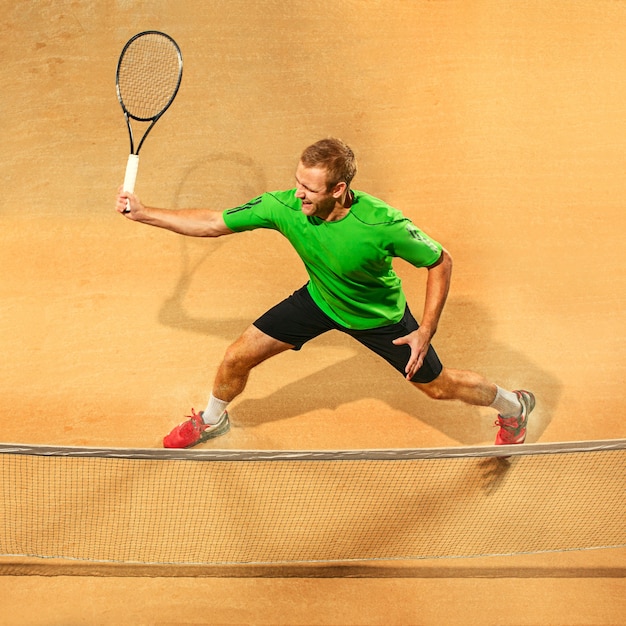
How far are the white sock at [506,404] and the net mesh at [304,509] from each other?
0.34 meters

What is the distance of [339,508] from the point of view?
5180mm

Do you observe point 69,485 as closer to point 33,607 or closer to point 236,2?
point 33,607

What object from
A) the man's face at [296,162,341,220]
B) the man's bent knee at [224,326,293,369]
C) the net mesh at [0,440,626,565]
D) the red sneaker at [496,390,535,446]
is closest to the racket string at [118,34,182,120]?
the man's bent knee at [224,326,293,369]

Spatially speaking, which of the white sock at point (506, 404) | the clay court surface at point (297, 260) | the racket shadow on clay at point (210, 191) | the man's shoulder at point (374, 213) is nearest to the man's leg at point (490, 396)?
the white sock at point (506, 404)

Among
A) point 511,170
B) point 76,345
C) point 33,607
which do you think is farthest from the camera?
point 511,170

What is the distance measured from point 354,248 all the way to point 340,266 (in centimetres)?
14

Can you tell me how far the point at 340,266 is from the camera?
4371 millimetres

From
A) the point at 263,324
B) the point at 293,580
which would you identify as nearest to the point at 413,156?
the point at 263,324

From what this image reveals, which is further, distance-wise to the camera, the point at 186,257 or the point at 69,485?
the point at 186,257

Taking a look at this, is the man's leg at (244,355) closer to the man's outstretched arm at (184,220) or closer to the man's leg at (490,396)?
the man's outstretched arm at (184,220)

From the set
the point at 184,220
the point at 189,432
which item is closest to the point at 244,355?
the point at 189,432

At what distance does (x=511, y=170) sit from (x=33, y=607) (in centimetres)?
488

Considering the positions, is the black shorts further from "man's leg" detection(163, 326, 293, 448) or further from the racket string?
the racket string

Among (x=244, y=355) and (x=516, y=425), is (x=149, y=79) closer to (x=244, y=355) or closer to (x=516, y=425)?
(x=244, y=355)
